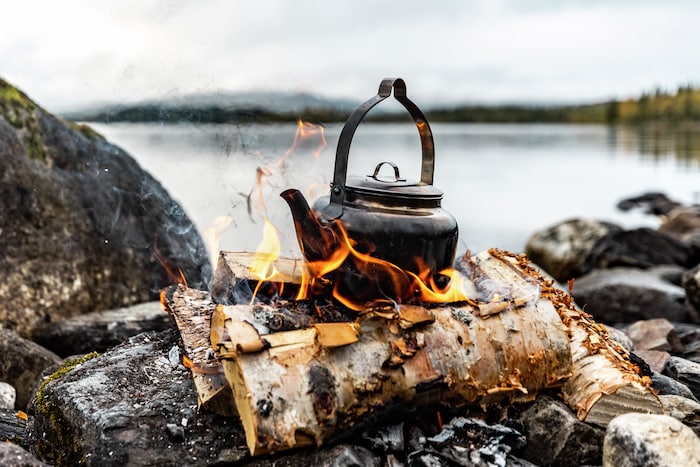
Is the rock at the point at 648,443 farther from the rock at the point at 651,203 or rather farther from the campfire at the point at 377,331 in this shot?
the rock at the point at 651,203

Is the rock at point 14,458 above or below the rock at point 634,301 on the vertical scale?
above

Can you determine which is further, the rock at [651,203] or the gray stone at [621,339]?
the rock at [651,203]

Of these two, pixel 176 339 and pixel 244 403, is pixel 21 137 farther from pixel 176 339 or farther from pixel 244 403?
pixel 244 403

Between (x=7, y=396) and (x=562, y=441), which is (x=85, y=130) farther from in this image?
(x=562, y=441)

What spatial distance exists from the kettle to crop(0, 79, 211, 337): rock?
9.91 ft

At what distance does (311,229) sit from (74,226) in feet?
12.3

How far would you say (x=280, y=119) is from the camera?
4941mm

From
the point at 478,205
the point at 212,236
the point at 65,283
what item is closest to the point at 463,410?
the point at 212,236

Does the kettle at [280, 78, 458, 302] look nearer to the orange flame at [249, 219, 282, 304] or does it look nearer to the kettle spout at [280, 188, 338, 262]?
the kettle spout at [280, 188, 338, 262]

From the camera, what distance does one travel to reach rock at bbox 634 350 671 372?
4.58m

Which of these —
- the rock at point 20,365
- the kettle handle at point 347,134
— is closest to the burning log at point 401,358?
the kettle handle at point 347,134

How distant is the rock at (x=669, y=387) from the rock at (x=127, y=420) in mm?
2763

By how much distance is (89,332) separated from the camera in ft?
18.5

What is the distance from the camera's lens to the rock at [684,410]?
12.0 feet
